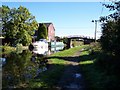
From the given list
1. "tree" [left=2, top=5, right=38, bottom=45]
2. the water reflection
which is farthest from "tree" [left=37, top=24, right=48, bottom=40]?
the water reflection

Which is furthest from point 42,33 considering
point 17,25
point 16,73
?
point 16,73

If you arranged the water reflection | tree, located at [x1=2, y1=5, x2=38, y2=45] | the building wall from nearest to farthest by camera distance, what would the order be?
the water reflection → tree, located at [x1=2, y1=5, x2=38, y2=45] → the building wall

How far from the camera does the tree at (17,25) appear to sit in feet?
213

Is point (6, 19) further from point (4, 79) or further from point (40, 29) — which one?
point (4, 79)

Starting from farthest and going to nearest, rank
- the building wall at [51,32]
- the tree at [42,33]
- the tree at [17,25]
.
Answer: the building wall at [51,32]
the tree at [42,33]
the tree at [17,25]

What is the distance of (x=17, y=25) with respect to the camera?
66.4 metres

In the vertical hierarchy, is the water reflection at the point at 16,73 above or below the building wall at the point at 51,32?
below

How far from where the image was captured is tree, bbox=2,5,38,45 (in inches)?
2554

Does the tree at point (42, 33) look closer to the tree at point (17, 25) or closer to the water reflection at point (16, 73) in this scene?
the tree at point (17, 25)

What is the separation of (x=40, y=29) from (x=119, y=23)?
70.8 m

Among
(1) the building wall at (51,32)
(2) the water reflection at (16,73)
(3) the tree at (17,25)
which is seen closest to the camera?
(2) the water reflection at (16,73)

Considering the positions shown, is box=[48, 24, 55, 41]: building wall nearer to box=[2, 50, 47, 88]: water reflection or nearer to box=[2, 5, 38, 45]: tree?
box=[2, 5, 38, 45]: tree

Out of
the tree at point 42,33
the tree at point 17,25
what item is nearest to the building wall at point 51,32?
the tree at point 42,33

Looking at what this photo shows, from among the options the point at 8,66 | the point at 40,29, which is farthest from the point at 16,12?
the point at 8,66
